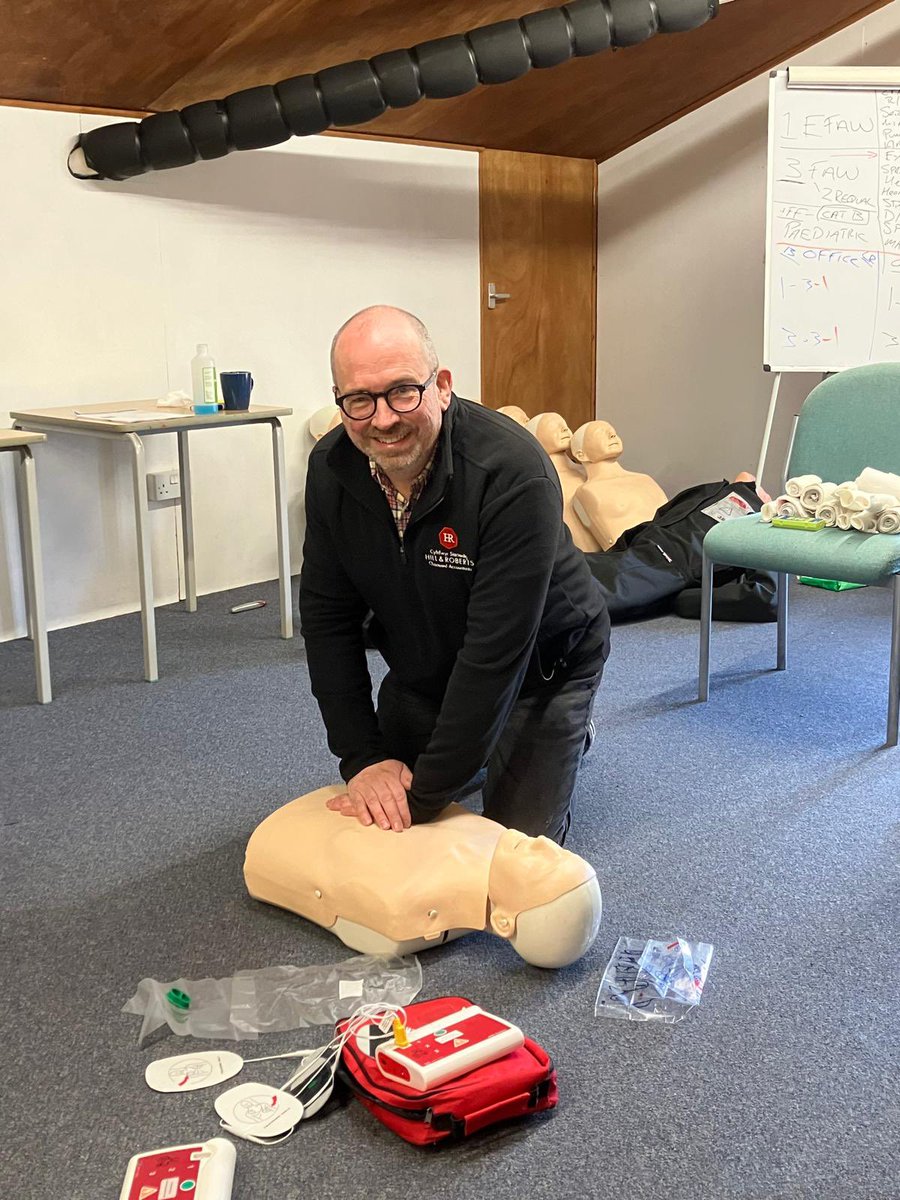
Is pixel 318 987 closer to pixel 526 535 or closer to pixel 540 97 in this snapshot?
pixel 526 535

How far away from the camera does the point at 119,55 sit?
344 cm

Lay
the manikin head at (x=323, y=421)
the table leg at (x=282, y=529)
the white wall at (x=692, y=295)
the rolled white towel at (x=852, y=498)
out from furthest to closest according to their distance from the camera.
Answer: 1. the white wall at (x=692, y=295)
2. the manikin head at (x=323, y=421)
3. the table leg at (x=282, y=529)
4. the rolled white towel at (x=852, y=498)

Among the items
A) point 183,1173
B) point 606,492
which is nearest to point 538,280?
point 606,492

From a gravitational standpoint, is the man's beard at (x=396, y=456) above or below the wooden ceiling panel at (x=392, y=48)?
below

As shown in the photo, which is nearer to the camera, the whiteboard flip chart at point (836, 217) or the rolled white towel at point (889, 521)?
the rolled white towel at point (889, 521)

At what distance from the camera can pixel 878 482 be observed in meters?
2.82

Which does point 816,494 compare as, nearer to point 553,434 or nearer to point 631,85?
point 553,434

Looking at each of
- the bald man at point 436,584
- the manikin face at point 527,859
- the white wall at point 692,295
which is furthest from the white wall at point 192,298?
the manikin face at point 527,859

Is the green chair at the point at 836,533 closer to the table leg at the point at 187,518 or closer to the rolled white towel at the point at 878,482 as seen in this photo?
the rolled white towel at the point at 878,482

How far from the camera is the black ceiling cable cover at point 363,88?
3.50m

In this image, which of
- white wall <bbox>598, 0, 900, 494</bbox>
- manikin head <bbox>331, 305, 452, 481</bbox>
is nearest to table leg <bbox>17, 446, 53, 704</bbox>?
manikin head <bbox>331, 305, 452, 481</bbox>

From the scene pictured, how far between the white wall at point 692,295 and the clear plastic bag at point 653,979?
11.0ft

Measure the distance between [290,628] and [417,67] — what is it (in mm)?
1685

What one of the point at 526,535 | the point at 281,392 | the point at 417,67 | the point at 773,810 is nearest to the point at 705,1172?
the point at 526,535
